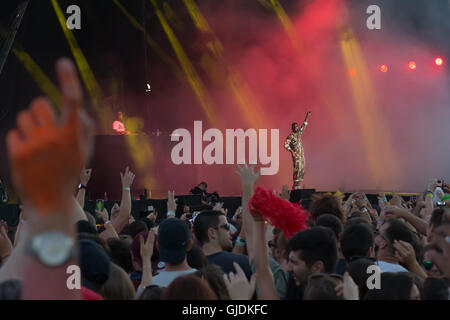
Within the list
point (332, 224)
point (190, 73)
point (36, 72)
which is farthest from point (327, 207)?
point (190, 73)

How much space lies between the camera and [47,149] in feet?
2.74

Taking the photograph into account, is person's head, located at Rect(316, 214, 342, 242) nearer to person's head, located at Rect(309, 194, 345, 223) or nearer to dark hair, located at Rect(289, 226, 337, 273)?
person's head, located at Rect(309, 194, 345, 223)

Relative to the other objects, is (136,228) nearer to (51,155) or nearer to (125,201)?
(125,201)

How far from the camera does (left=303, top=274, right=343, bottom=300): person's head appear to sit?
2.05 meters

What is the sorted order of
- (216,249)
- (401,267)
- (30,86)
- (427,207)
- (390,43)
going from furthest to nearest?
(390,43) < (30,86) < (427,207) < (216,249) < (401,267)

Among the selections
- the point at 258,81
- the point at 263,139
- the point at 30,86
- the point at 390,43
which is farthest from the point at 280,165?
the point at 30,86

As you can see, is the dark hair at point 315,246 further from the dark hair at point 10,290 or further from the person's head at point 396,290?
the dark hair at point 10,290

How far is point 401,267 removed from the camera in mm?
3303

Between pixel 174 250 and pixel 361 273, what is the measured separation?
1.05m

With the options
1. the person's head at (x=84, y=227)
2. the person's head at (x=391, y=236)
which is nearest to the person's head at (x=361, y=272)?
the person's head at (x=391, y=236)

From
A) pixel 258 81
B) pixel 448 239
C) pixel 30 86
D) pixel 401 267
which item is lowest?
pixel 401 267

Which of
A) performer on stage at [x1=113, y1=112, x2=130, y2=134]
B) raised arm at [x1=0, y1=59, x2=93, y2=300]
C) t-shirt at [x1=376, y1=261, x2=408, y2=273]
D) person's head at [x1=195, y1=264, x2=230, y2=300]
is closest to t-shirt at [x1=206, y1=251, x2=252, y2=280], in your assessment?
person's head at [x1=195, y1=264, x2=230, y2=300]
